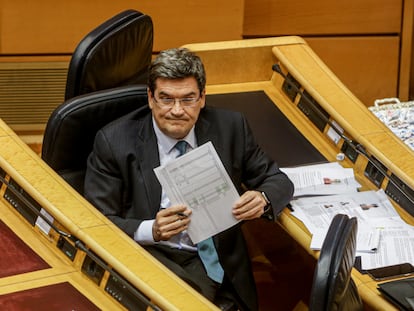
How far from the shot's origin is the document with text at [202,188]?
2.27 metres

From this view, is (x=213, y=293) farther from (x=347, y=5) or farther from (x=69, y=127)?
(x=347, y=5)

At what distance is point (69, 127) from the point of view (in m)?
2.46

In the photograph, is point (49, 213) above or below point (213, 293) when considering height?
above

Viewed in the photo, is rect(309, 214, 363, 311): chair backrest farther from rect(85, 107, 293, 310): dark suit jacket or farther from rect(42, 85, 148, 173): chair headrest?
rect(42, 85, 148, 173): chair headrest

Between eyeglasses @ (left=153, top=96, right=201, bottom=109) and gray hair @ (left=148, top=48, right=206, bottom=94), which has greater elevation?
gray hair @ (left=148, top=48, right=206, bottom=94)

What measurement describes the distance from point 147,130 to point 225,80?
2.18 ft

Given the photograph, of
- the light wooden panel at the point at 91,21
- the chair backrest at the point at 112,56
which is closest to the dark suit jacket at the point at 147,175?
the chair backrest at the point at 112,56

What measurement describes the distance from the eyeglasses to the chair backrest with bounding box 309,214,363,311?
0.65 meters

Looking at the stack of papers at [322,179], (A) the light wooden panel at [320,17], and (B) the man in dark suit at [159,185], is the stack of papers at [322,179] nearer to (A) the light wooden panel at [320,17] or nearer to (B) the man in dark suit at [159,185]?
(B) the man in dark suit at [159,185]

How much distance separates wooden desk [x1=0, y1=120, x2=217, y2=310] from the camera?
6.50 ft

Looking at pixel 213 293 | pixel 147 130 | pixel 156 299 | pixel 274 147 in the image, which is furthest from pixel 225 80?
pixel 156 299

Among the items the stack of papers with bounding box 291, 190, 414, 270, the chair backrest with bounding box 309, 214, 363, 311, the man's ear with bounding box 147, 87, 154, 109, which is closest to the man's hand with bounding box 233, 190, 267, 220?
the stack of papers with bounding box 291, 190, 414, 270

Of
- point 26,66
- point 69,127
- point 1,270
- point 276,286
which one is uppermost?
point 69,127

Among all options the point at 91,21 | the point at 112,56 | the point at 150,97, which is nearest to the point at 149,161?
the point at 150,97
